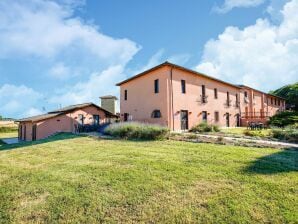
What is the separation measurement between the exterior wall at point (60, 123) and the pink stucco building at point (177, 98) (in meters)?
4.12

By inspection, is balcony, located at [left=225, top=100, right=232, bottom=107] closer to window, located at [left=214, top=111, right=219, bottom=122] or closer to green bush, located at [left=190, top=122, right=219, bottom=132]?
window, located at [left=214, top=111, right=219, bottom=122]

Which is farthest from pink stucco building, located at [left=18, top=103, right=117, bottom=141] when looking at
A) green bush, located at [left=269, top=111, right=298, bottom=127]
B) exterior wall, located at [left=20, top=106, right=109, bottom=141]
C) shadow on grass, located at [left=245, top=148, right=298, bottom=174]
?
shadow on grass, located at [left=245, top=148, right=298, bottom=174]

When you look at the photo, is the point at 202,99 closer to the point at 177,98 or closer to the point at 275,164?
the point at 177,98

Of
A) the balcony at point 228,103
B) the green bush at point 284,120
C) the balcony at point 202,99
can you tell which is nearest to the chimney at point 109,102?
the balcony at point 202,99

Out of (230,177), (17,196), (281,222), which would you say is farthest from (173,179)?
(17,196)

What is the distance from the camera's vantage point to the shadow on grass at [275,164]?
26.4ft

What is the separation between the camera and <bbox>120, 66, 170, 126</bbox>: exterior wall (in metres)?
21.6

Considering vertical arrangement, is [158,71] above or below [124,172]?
above

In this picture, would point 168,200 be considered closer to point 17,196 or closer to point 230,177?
point 230,177

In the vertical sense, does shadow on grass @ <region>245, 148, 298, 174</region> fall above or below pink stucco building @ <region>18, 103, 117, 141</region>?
below

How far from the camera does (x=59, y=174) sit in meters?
8.38

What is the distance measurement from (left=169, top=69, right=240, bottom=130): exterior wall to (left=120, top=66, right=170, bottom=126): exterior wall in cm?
97

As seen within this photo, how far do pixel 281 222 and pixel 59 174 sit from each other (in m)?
6.47

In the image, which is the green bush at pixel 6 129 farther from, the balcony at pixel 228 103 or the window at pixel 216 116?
the balcony at pixel 228 103
